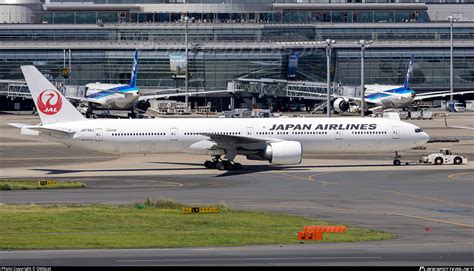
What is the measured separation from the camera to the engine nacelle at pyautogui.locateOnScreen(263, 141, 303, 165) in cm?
7512

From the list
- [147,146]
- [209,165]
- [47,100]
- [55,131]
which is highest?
[47,100]

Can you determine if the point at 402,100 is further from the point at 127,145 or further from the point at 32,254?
the point at 32,254

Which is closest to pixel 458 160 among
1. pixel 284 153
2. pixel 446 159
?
pixel 446 159

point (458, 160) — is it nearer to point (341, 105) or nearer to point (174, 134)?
point (174, 134)

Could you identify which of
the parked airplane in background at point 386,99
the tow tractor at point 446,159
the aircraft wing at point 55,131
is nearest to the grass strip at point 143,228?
the aircraft wing at point 55,131

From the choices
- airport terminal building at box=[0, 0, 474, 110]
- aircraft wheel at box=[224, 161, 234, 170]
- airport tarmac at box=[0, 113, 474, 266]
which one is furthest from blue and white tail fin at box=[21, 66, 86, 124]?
airport terminal building at box=[0, 0, 474, 110]

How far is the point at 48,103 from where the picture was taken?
256 ft

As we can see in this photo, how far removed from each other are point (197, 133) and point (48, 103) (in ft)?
36.8

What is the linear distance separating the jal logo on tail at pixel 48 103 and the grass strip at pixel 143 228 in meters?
24.7

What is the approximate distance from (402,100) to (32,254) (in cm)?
12897

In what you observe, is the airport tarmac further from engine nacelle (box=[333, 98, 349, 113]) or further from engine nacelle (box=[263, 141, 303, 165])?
engine nacelle (box=[333, 98, 349, 113])

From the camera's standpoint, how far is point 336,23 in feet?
637

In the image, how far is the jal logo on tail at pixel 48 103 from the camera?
78.1 meters

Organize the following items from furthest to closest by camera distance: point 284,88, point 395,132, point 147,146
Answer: point 284,88, point 395,132, point 147,146
